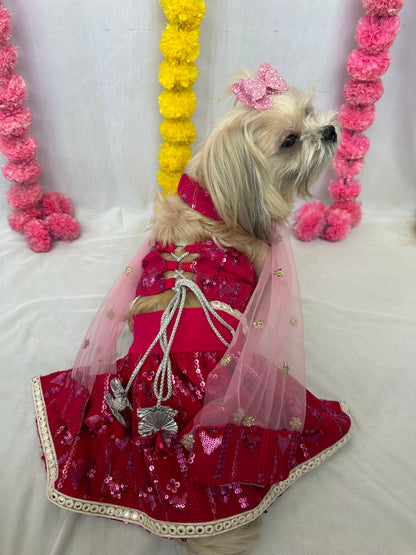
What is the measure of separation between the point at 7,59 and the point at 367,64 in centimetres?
177

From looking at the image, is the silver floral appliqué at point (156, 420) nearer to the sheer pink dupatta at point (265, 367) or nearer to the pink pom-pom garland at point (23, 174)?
the sheer pink dupatta at point (265, 367)

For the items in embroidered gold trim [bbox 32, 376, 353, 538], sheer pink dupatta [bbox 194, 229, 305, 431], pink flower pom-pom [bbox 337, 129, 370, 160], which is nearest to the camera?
embroidered gold trim [bbox 32, 376, 353, 538]

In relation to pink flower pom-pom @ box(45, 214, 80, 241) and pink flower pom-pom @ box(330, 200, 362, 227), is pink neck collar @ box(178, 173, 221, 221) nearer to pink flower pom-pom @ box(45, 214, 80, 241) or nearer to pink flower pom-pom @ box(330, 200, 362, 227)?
pink flower pom-pom @ box(45, 214, 80, 241)

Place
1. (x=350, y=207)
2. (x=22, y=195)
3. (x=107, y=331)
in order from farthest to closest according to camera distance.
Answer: (x=350, y=207)
(x=22, y=195)
(x=107, y=331)

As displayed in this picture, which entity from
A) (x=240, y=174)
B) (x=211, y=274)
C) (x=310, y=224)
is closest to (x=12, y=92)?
(x=240, y=174)

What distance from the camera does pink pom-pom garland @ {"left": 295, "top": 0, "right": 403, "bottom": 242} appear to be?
2018 millimetres

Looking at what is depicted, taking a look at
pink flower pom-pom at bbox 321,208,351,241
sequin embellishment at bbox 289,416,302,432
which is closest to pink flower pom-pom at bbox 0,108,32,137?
pink flower pom-pom at bbox 321,208,351,241

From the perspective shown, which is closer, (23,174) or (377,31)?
(377,31)

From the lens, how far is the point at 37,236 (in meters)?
2.37

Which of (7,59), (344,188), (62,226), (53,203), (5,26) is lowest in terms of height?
(62,226)

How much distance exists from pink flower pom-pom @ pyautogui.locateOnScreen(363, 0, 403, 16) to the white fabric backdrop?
254mm

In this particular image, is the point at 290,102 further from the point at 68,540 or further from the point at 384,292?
the point at 68,540

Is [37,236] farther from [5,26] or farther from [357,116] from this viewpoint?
[357,116]

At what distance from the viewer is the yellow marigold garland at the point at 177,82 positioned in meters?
1.98
